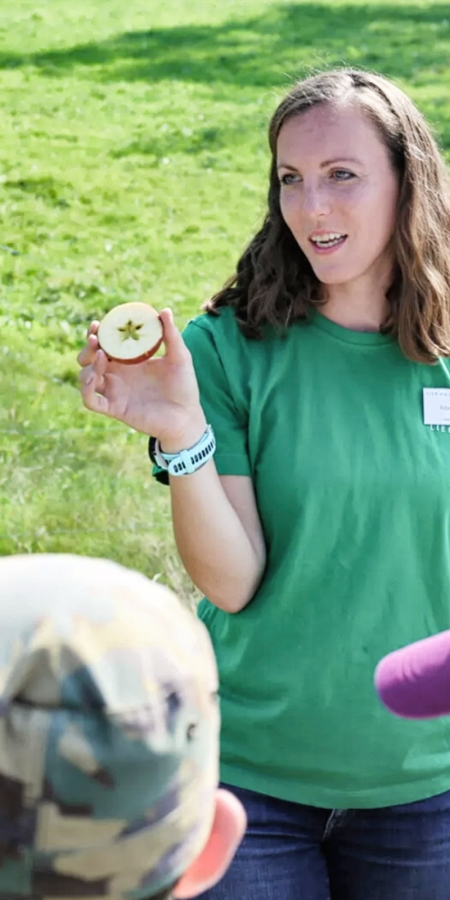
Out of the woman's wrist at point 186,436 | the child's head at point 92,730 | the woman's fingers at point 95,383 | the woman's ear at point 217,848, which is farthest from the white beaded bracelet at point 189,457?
the child's head at point 92,730

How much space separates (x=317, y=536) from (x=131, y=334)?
454mm

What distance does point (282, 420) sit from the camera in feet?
7.20

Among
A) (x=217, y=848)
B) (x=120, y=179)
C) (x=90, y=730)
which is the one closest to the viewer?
(x=90, y=730)

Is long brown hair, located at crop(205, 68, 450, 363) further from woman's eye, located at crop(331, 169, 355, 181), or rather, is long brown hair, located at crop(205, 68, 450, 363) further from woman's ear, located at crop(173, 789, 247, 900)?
woman's ear, located at crop(173, 789, 247, 900)

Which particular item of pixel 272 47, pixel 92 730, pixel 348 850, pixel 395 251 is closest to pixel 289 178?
pixel 395 251

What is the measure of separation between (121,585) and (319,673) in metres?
1.17

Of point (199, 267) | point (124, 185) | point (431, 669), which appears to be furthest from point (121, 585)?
point (124, 185)

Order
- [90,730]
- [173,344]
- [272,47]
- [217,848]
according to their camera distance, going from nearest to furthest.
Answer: [90,730] → [217,848] → [173,344] → [272,47]

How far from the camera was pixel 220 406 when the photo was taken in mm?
2211

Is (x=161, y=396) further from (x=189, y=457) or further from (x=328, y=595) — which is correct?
(x=328, y=595)

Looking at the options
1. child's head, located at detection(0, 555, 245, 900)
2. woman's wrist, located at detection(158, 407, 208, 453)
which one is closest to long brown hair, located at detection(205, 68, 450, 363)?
woman's wrist, located at detection(158, 407, 208, 453)

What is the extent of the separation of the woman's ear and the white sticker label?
116cm

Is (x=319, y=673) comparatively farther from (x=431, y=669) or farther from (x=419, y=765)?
(x=431, y=669)

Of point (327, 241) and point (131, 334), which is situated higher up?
point (327, 241)
